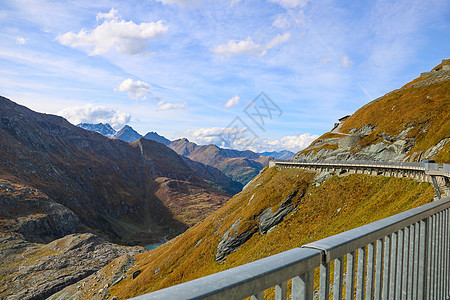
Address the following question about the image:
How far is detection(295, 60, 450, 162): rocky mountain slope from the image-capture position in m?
52.4

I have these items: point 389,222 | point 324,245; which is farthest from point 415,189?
point 324,245

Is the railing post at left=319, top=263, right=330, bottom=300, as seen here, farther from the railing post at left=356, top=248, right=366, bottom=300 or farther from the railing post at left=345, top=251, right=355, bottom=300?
the railing post at left=356, top=248, right=366, bottom=300

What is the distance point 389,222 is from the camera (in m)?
4.64

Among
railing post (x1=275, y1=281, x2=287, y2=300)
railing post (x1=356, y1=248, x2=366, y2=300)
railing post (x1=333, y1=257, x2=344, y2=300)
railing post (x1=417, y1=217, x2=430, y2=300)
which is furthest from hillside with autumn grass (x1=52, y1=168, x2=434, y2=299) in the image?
railing post (x1=275, y1=281, x2=287, y2=300)

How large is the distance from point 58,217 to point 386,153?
174105mm

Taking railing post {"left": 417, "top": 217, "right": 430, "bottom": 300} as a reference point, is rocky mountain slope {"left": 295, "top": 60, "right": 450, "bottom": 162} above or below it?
above

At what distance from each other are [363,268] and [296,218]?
49315 millimetres

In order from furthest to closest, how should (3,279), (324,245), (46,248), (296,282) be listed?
(46,248) < (3,279) < (324,245) < (296,282)

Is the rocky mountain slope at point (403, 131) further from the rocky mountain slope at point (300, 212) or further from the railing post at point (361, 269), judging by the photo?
the railing post at point (361, 269)

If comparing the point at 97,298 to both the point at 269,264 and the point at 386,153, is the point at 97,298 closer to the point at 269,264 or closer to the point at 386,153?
the point at 386,153

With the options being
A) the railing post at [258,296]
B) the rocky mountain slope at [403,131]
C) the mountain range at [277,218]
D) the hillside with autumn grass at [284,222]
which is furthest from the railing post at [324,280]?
the rocky mountain slope at [403,131]

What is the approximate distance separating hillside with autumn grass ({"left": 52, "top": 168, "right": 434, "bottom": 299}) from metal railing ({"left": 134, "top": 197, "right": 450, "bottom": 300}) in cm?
2435

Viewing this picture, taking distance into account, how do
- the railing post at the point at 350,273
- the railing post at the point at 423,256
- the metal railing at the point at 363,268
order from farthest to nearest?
the railing post at the point at 423,256
the railing post at the point at 350,273
the metal railing at the point at 363,268

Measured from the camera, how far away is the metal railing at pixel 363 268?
239 cm
